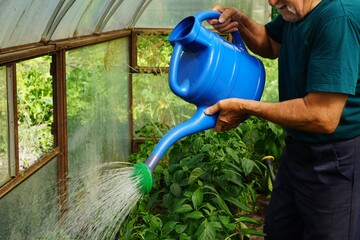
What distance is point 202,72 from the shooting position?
234 centimetres

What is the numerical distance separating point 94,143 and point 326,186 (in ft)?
7.02

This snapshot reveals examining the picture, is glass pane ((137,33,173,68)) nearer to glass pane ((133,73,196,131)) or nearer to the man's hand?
glass pane ((133,73,196,131))

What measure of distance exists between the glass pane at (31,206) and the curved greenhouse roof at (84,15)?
1.99ft

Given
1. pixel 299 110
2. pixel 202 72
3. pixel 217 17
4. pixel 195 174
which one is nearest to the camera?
pixel 299 110

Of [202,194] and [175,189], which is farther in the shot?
[175,189]

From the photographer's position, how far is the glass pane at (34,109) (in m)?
2.96

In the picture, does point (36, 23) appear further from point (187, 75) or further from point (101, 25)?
point (101, 25)

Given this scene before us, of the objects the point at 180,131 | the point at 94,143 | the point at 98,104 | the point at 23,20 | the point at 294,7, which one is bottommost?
the point at 94,143

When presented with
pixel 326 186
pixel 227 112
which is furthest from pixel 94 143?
pixel 326 186

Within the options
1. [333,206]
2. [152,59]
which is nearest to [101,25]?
[152,59]

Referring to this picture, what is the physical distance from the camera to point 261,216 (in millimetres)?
4168

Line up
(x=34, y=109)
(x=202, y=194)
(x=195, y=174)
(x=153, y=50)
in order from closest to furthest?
(x=202, y=194) < (x=34, y=109) < (x=195, y=174) < (x=153, y=50)

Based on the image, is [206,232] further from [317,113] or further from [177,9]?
[177,9]

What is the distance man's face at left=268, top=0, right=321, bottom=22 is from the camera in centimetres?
225
